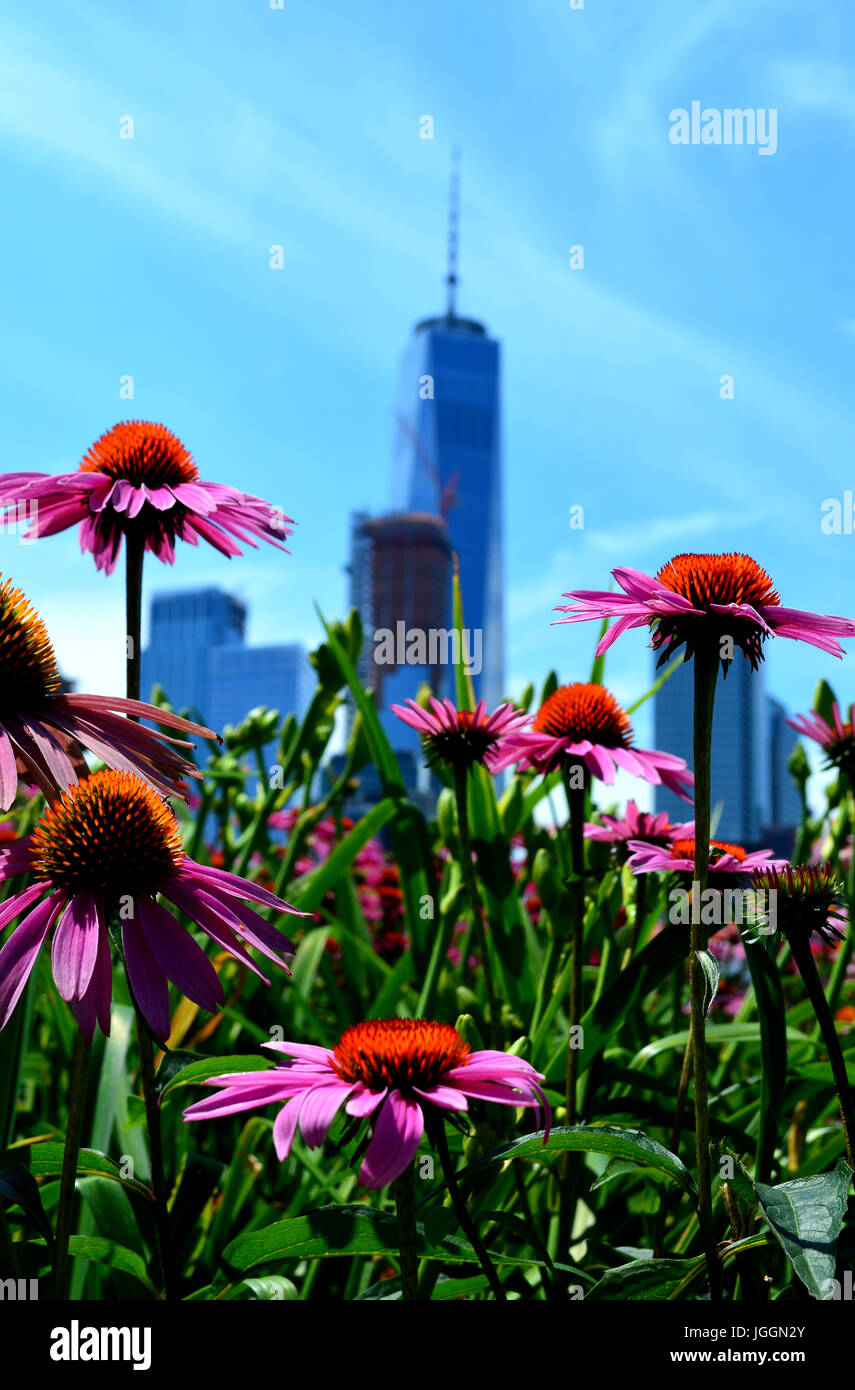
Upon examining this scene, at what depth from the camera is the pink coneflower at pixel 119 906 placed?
726 mm

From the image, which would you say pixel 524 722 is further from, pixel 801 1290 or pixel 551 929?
pixel 801 1290

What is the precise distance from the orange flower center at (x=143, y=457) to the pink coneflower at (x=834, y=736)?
3.25ft

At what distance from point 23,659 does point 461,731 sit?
21.4 inches

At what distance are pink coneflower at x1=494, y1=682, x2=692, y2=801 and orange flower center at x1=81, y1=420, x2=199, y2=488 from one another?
51 centimetres

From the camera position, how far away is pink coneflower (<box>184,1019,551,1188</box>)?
619mm

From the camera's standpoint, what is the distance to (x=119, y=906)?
0.78 meters

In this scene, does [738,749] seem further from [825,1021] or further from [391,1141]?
[391,1141]

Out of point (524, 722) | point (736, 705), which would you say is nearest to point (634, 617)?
point (524, 722)

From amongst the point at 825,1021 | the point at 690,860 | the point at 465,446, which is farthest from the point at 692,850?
the point at 465,446
